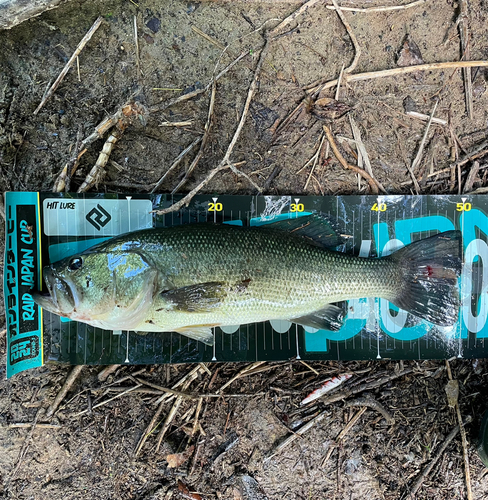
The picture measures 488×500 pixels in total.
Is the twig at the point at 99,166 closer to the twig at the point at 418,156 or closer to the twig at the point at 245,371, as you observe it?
the twig at the point at 245,371

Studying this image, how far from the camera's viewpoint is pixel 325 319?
3381 millimetres

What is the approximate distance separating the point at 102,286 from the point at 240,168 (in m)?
1.67

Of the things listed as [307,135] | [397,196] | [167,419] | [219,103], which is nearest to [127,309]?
[167,419]

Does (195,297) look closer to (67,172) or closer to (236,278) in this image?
(236,278)

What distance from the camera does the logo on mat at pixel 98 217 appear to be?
11.4 ft

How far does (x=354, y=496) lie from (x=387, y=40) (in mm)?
4428

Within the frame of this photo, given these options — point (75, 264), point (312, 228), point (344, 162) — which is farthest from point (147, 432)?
point (344, 162)

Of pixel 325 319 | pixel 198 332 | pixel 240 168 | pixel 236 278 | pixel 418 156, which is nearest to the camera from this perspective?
pixel 236 278

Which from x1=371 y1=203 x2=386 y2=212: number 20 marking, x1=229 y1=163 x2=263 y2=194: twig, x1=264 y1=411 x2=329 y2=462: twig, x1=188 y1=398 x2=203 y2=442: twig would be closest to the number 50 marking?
x1=371 y1=203 x2=386 y2=212: number 20 marking

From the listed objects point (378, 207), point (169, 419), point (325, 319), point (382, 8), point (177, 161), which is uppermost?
point (382, 8)

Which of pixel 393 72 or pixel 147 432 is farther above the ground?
pixel 393 72

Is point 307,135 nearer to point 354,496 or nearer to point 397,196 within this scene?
point 397,196

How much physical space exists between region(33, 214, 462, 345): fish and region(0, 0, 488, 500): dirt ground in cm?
60

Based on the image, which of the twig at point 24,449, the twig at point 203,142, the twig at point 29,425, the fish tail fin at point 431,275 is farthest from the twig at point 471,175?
the twig at point 24,449
